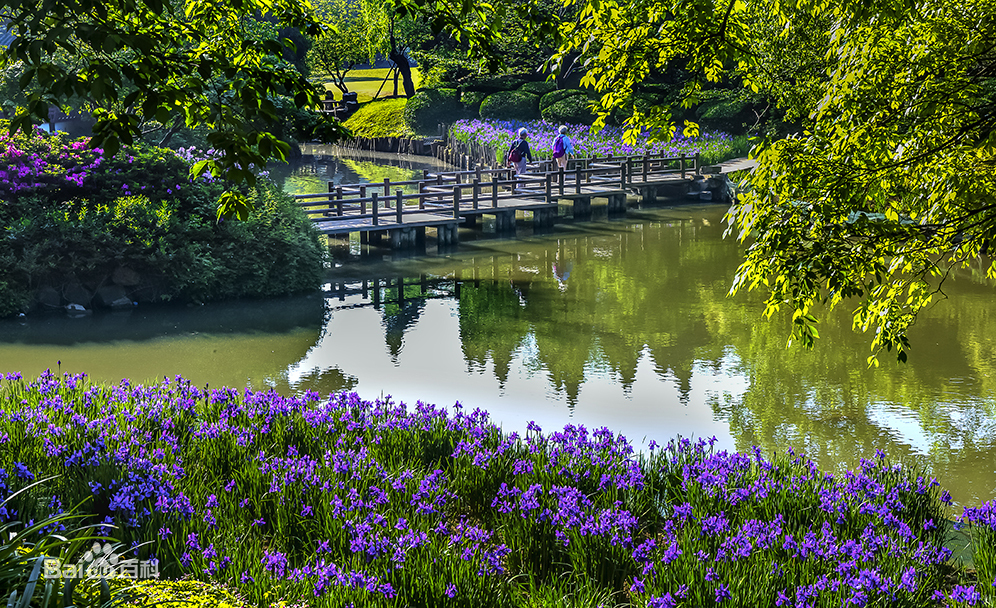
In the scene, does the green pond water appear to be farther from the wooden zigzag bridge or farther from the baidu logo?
the baidu logo

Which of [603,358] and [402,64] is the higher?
[402,64]

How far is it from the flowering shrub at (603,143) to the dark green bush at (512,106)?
280 centimetres

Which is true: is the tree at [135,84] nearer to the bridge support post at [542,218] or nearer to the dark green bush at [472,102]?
the bridge support post at [542,218]

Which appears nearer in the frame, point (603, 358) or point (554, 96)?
point (603, 358)

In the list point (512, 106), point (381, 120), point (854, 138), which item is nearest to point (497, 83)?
point (512, 106)

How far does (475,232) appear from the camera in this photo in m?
23.0

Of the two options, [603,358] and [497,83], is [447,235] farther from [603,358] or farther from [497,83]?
[497,83]

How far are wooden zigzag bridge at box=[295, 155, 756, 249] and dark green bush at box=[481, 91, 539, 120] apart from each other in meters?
13.0

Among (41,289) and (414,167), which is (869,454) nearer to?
(41,289)

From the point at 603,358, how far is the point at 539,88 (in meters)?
33.8

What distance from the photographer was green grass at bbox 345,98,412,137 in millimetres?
50250

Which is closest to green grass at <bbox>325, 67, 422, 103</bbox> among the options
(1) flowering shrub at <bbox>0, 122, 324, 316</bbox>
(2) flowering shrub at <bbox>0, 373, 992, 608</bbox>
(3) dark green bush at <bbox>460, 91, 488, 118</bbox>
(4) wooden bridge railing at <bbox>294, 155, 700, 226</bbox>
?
(3) dark green bush at <bbox>460, 91, 488, 118</bbox>

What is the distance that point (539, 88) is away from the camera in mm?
44000

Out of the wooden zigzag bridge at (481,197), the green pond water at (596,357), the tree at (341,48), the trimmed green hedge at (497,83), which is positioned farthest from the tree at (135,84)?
the tree at (341,48)
